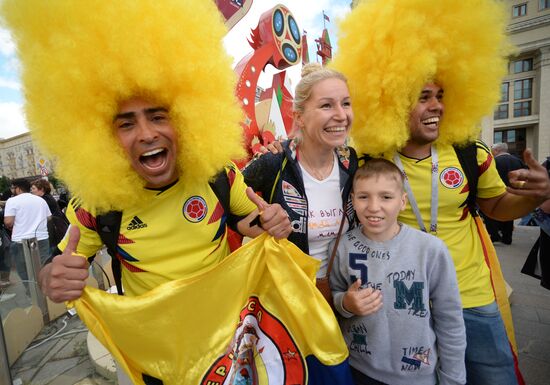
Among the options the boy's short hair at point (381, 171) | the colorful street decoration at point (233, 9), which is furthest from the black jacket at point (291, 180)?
the colorful street decoration at point (233, 9)

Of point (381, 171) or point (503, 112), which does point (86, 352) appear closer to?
point (381, 171)

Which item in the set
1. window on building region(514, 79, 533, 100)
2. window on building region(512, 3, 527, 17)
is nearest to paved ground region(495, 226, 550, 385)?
window on building region(514, 79, 533, 100)

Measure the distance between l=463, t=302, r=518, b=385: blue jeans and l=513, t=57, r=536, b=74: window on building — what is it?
44.4 meters

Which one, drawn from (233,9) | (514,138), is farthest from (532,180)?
(514,138)

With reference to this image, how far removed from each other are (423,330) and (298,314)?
57 cm

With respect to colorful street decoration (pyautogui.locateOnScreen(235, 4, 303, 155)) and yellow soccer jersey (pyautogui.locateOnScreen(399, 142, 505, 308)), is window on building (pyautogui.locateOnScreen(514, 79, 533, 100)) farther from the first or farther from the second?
yellow soccer jersey (pyautogui.locateOnScreen(399, 142, 505, 308))

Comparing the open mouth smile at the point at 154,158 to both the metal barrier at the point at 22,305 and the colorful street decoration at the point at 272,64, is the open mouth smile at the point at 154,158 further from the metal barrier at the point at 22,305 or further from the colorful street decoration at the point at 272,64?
the colorful street decoration at the point at 272,64

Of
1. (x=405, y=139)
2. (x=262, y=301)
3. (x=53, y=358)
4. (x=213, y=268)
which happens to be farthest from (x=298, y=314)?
(x=53, y=358)

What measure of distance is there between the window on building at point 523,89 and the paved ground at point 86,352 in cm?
4091

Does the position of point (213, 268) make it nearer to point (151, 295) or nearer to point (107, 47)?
point (151, 295)

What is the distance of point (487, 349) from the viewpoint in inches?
64.9

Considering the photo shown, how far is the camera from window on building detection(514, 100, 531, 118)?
34656 millimetres

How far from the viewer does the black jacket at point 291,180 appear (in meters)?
1.71

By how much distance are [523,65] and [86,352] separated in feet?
150
